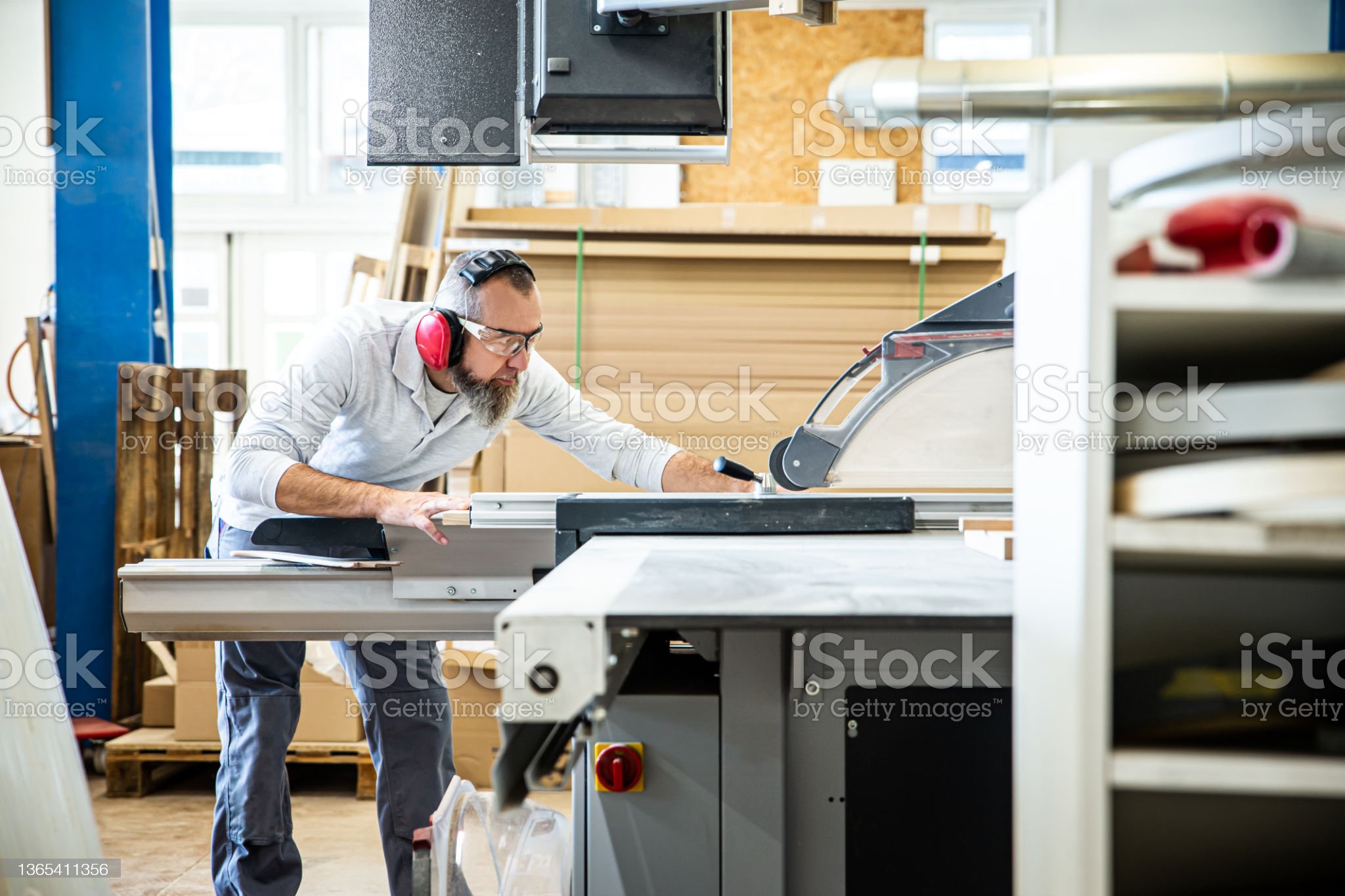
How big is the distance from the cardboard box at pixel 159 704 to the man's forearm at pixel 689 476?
6.90 ft

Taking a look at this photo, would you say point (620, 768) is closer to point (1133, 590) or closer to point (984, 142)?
point (1133, 590)

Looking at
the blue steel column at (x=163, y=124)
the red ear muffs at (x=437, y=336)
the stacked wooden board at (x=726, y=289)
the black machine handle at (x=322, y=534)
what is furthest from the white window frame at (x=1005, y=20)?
the black machine handle at (x=322, y=534)

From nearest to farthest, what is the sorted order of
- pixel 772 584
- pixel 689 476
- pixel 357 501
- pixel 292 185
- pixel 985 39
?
pixel 772 584 < pixel 357 501 < pixel 689 476 < pixel 985 39 < pixel 292 185

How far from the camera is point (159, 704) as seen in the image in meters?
3.56

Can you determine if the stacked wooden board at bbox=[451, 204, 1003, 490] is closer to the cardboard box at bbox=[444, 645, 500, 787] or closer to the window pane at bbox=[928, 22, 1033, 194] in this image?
the cardboard box at bbox=[444, 645, 500, 787]

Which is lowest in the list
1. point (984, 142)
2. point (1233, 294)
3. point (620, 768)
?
point (620, 768)

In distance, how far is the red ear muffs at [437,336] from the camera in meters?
2.21

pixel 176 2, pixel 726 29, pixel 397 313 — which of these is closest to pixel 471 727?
pixel 397 313

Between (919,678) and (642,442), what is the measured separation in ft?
4.28

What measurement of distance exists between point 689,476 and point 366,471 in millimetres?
750

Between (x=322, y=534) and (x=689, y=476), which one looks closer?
(x=322, y=534)

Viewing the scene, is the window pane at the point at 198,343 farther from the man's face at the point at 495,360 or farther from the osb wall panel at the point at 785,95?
the man's face at the point at 495,360

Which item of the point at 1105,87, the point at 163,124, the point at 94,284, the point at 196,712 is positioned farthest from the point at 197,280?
the point at 1105,87

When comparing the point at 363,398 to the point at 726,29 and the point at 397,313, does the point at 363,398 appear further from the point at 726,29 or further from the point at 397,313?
the point at 726,29
